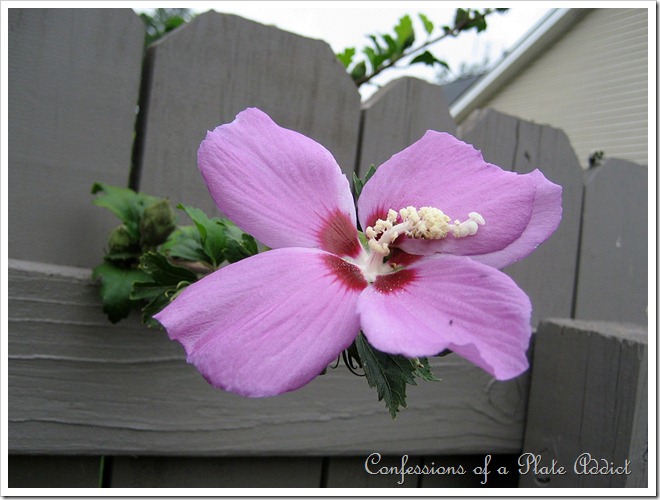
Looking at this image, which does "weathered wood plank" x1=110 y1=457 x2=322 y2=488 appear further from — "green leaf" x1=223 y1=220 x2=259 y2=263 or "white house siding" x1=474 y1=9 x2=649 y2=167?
"white house siding" x1=474 y1=9 x2=649 y2=167

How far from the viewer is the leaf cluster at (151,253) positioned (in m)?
Answer: 0.51

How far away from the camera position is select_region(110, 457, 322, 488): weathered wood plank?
0.71 m

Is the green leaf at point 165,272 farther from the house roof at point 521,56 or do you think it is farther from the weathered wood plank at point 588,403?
the house roof at point 521,56

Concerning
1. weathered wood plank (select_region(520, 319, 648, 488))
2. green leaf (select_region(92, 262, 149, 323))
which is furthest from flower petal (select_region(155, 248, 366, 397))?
weathered wood plank (select_region(520, 319, 648, 488))

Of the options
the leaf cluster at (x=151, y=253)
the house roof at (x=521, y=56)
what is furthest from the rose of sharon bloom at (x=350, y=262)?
the house roof at (x=521, y=56)

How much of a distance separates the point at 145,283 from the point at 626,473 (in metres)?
0.77

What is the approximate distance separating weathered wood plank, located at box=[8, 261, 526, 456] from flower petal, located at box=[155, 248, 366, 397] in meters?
0.40

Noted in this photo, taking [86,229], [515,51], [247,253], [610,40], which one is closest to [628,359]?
[247,253]

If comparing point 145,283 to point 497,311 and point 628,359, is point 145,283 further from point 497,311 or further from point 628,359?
point 628,359

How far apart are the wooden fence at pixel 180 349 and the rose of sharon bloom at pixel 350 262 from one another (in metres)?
0.40

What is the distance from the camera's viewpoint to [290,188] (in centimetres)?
30

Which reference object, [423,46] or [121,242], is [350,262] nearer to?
[121,242]

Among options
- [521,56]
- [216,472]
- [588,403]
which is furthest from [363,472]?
[521,56]

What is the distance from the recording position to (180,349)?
658 mm
